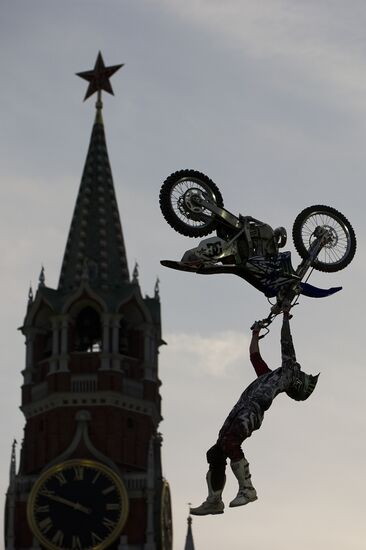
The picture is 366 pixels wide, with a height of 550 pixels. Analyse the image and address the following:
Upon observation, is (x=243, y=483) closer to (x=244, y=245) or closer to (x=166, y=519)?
(x=244, y=245)

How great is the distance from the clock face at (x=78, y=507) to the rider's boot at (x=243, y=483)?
330ft

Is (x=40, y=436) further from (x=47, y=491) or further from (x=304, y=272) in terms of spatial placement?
(x=304, y=272)

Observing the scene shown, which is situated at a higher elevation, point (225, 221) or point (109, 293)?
point (109, 293)

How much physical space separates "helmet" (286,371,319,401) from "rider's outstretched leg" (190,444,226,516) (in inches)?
75.0

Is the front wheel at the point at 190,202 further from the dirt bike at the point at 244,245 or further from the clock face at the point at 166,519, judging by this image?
the clock face at the point at 166,519

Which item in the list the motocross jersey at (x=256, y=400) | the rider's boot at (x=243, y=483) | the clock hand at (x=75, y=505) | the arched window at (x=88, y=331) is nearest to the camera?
the rider's boot at (x=243, y=483)

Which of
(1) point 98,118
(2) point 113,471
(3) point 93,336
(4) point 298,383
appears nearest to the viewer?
(4) point 298,383

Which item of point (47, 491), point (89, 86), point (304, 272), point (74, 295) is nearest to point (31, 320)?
point (74, 295)

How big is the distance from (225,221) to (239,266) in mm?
854

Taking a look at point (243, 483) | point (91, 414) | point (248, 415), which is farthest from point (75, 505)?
point (243, 483)

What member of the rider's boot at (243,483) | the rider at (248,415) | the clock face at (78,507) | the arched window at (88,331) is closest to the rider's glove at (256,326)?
the rider at (248,415)

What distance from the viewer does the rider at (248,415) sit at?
103ft

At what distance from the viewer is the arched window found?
5512 inches

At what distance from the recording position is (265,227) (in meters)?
33.7
